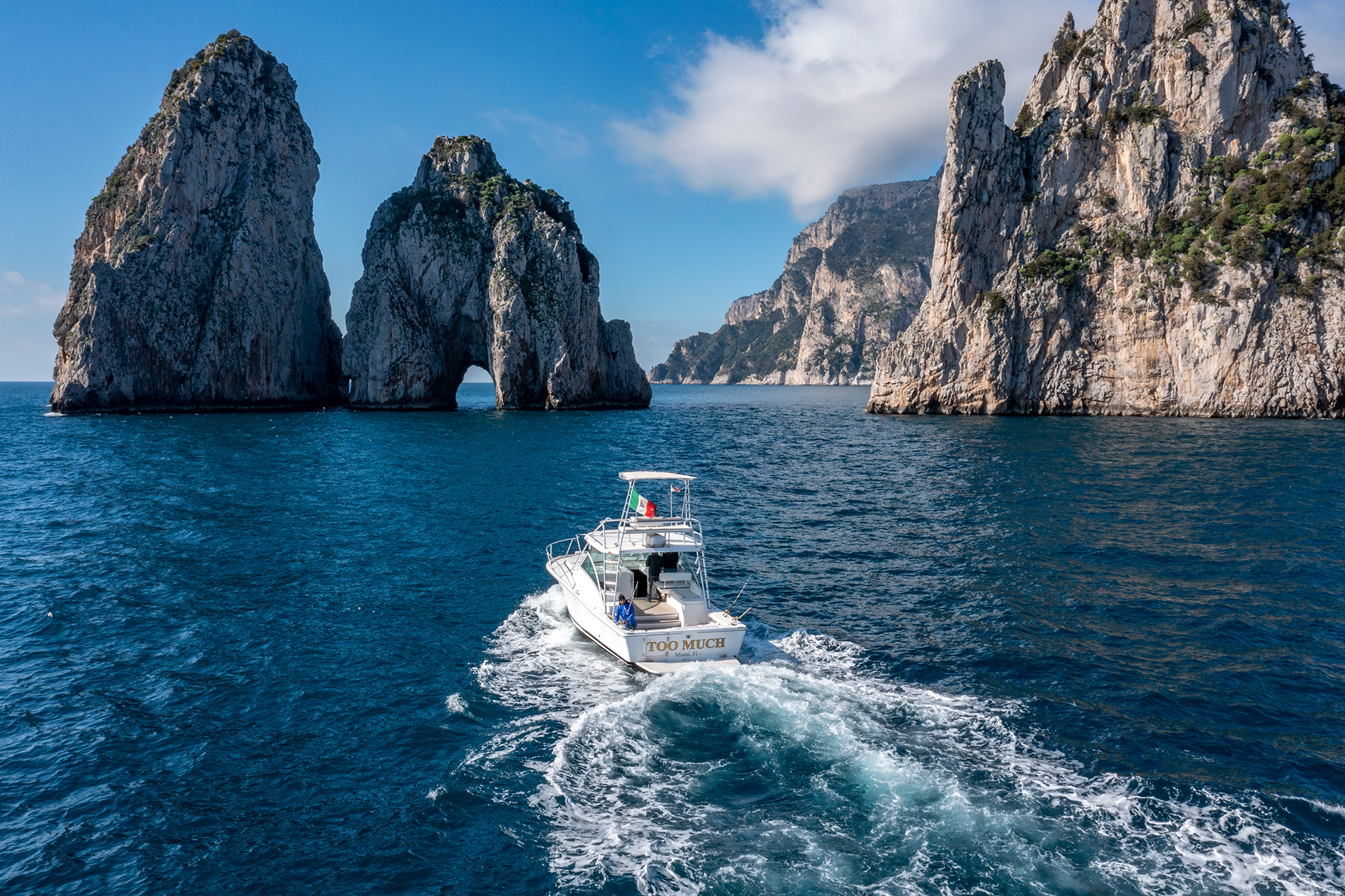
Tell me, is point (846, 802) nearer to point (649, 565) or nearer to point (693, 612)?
point (693, 612)

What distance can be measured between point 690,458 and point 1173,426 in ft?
157

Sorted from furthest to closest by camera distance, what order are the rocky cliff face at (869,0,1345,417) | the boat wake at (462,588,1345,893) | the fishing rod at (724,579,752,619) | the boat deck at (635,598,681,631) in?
the rocky cliff face at (869,0,1345,417) < the fishing rod at (724,579,752,619) < the boat deck at (635,598,681,631) < the boat wake at (462,588,1345,893)

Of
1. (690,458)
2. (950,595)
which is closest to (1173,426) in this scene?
(690,458)

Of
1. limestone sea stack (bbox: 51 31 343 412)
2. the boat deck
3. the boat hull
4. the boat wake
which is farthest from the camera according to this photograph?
limestone sea stack (bbox: 51 31 343 412)

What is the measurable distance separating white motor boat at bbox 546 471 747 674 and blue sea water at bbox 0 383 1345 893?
742 millimetres

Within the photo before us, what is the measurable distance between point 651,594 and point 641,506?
2.61 metres

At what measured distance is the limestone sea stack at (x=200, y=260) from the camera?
82875mm

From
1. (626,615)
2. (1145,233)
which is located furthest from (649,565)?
(1145,233)

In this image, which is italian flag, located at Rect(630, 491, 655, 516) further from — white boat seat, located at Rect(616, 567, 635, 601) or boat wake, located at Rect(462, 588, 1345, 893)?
boat wake, located at Rect(462, 588, 1345, 893)

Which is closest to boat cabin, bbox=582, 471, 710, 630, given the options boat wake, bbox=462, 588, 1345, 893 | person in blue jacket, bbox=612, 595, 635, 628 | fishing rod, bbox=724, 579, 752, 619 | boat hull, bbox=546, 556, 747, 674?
person in blue jacket, bbox=612, 595, 635, 628

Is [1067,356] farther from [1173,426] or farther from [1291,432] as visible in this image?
A: [1291,432]

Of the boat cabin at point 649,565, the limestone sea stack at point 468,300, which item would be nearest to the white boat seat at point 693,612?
the boat cabin at point 649,565

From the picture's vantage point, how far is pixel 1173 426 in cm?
6356

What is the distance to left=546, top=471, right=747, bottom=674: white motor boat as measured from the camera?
16.4 meters
